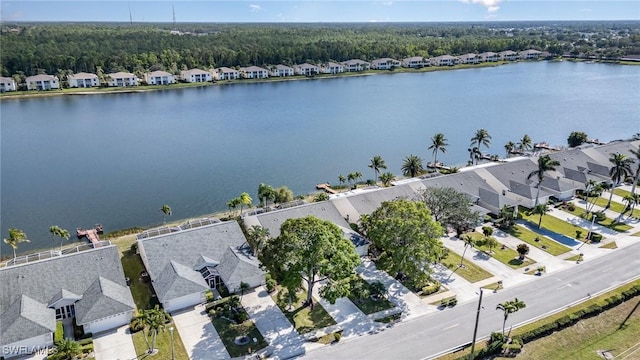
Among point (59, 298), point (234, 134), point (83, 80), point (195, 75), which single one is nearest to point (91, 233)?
point (59, 298)

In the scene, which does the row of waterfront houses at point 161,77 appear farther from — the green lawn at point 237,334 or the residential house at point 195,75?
the green lawn at point 237,334

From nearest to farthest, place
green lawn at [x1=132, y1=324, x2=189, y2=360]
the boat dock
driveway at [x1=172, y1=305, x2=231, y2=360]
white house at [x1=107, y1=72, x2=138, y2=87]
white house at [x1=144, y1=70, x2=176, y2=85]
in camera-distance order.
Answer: green lawn at [x1=132, y1=324, x2=189, y2=360] < driveway at [x1=172, y1=305, x2=231, y2=360] < the boat dock < white house at [x1=107, y1=72, x2=138, y2=87] < white house at [x1=144, y1=70, x2=176, y2=85]

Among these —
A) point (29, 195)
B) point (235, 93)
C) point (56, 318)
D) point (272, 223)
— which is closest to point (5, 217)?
point (29, 195)

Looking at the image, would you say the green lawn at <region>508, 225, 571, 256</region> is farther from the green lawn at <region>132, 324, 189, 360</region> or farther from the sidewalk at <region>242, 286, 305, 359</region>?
the green lawn at <region>132, 324, 189, 360</region>

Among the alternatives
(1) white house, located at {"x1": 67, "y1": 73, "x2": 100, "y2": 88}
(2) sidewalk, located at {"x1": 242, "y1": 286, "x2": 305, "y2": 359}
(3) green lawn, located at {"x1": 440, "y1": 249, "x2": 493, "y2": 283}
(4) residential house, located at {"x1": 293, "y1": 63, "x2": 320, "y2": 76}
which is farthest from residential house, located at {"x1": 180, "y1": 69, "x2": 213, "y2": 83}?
(3) green lawn, located at {"x1": 440, "y1": 249, "x2": 493, "y2": 283}

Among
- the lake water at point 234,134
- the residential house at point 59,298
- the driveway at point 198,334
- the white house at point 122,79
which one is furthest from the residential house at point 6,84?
the driveway at point 198,334
